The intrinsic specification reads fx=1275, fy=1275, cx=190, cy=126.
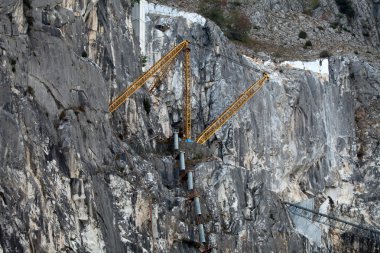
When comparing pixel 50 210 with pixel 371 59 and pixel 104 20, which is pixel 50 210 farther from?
pixel 371 59

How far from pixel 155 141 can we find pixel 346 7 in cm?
5037

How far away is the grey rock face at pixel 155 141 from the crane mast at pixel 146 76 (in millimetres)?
613

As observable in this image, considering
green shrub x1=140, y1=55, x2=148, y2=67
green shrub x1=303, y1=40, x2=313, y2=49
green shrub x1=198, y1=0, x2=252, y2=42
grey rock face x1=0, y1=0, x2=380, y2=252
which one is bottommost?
grey rock face x1=0, y1=0, x2=380, y2=252

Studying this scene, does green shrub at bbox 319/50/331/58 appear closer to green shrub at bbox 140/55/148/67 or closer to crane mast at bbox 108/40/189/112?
crane mast at bbox 108/40/189/112

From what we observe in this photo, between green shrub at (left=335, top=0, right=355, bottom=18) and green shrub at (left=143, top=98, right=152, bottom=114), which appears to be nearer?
green shrub at (left=143, top=98, right=152, bottom=114)

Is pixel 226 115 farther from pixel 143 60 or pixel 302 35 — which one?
pixel 302 35

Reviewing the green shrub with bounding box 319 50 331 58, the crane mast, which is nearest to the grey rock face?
the crane mast

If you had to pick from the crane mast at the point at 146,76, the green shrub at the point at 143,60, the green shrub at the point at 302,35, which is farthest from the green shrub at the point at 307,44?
the green shrub at the point at 143,60

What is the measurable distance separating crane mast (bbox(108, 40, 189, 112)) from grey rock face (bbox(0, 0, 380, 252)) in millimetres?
613

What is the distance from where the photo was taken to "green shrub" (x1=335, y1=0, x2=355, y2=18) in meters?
136

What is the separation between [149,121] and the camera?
9181 cm

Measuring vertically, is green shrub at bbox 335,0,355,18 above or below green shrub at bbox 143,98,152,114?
above

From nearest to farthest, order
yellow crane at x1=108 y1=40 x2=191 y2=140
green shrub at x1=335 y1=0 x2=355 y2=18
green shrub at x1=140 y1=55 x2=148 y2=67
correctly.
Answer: yellow crane at x1=108 y1=40 x2=191 y2=140, green shrub at x1=140 y1=55 x2=148 y2=67, green shrub at x1=335 y1=0 x2=355 y2=18

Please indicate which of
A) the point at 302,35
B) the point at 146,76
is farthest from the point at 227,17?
the point at 146,76
